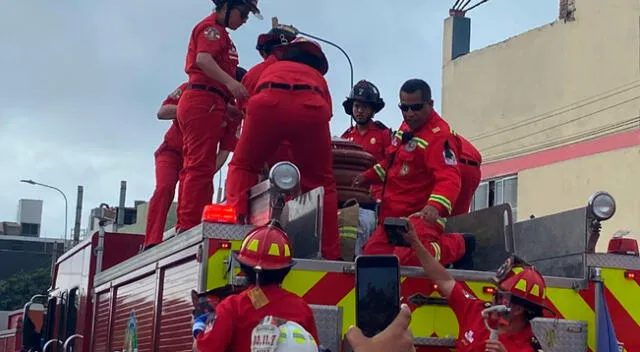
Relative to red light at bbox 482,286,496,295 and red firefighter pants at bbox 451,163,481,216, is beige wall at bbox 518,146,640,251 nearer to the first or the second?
red firefighter pants at bbox 451,163,481,216

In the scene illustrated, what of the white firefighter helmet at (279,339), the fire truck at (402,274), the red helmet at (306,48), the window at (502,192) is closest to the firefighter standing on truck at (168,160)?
the fire truck at (402,274)

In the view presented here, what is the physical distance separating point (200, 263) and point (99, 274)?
3049 millimetres

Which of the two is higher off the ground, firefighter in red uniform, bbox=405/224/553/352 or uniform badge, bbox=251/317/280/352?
firefighter in red uniform, bbox=405/224/553/352

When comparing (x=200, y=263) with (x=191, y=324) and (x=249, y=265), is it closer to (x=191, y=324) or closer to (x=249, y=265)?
(x=191, y=324)

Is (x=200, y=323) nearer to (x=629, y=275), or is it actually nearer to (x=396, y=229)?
(x=396, y=229)

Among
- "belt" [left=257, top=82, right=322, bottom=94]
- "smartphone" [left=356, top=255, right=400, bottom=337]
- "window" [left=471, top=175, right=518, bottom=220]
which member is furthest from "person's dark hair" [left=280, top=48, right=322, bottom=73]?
"window" [left=471, top=175, right=518, bottom=220]

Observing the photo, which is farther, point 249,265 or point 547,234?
point 547,234

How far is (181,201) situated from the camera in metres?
6.91

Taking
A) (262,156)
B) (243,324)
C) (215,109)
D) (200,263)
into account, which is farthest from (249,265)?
(215,109)

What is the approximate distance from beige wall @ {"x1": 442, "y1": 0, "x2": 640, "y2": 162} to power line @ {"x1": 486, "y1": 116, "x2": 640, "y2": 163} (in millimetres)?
17

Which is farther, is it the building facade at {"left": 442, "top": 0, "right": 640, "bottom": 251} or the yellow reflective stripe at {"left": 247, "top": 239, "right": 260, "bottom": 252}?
the building facade at {"left": 442, "top": 0, "right": 640, "bottom": 251}

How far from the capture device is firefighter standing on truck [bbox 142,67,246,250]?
7469 millimetres

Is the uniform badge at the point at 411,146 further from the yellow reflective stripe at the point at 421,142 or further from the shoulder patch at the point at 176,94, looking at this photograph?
the shoulder patch at the point at 176,94

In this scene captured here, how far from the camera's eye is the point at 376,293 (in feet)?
12.7
